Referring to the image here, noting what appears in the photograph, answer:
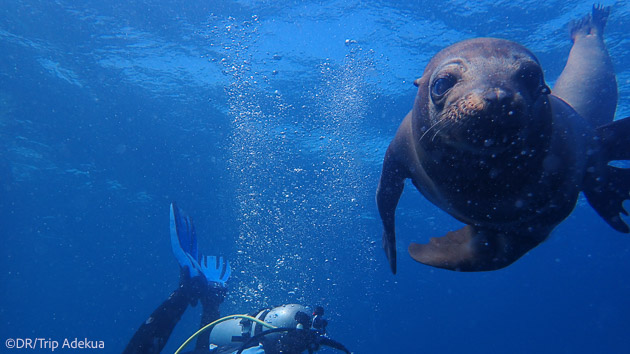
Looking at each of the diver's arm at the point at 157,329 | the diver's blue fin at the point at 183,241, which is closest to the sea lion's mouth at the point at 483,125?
the diver's arm at the point at 157,329

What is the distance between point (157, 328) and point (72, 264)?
50586mm

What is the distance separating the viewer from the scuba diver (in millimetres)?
5301

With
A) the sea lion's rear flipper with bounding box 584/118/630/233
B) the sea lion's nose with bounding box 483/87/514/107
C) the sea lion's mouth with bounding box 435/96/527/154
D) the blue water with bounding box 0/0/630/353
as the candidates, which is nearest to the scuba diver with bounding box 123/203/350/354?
the sea lion's rear flipper with bounding box 584/118/630/233

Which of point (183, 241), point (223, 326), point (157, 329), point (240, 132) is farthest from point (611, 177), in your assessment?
point (240, 132)

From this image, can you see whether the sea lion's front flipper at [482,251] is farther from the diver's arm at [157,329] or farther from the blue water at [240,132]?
the blue water at [240,132]

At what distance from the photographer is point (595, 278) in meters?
45.5

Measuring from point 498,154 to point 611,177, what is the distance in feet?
5.67

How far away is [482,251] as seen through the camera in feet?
8.06

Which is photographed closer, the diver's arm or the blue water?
the diver's arm

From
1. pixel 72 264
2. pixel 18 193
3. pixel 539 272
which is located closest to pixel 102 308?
pixel 72 264

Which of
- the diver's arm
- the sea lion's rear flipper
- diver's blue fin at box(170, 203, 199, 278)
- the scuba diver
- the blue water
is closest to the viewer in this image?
the sea lion's rear flipper

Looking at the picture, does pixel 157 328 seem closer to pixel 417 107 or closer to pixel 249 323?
pixel 249 323

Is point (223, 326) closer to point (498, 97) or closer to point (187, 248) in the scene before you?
point (187, 248)

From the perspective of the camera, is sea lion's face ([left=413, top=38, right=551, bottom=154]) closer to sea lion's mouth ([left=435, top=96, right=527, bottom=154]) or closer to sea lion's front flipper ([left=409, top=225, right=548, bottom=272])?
sea lion's mouth ([left=435, top=96, right=527, bottom=154])
